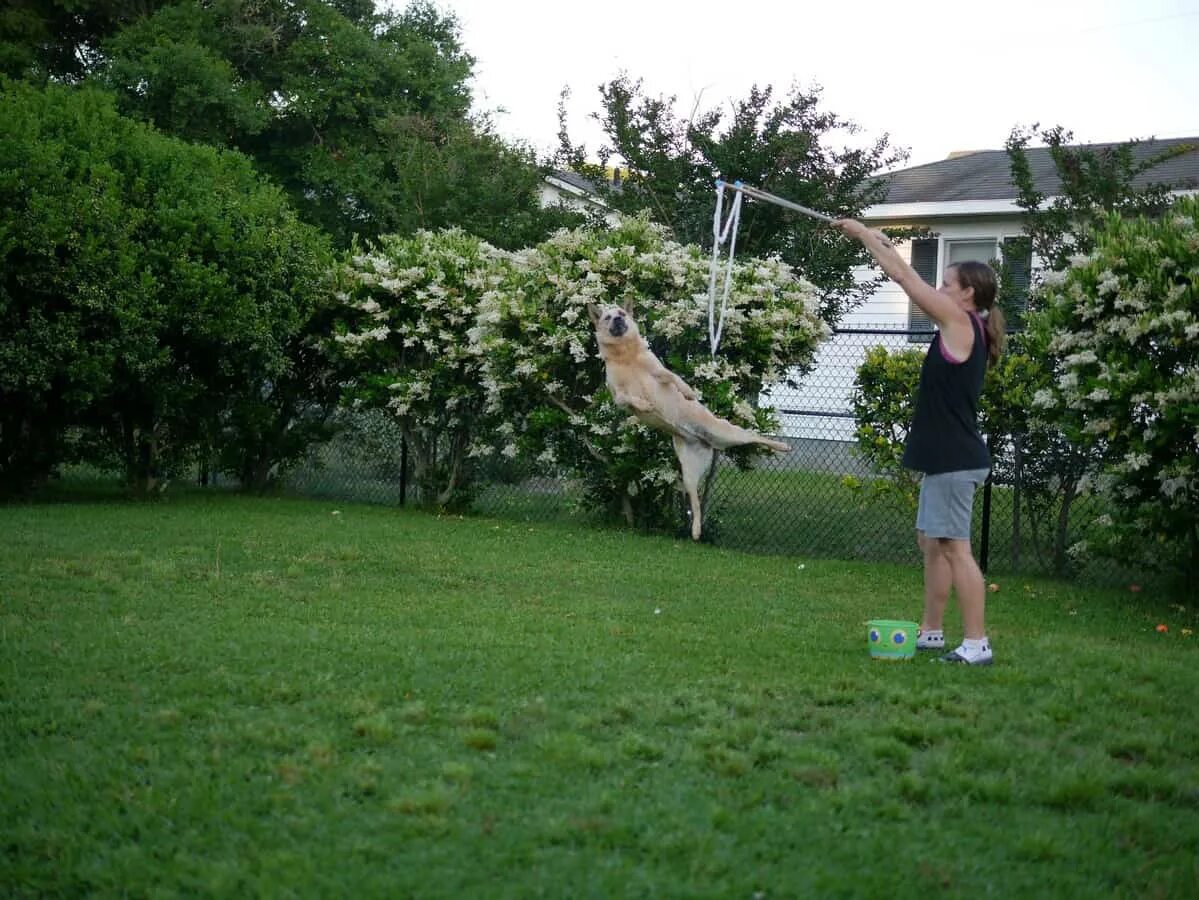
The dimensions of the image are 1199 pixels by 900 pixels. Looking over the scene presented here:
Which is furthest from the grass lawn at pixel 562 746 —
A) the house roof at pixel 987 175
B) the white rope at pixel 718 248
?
the house roof at pixel 987 175

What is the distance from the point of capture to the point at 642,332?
1001 centimetres

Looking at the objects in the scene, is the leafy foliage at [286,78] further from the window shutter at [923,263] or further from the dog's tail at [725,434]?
the dog's tail at [725,434]

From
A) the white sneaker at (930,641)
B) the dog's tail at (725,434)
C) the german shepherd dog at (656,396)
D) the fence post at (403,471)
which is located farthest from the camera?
the fence post at (403,471)

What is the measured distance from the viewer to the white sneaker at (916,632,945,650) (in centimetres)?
580

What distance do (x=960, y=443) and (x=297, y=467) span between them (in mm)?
8708

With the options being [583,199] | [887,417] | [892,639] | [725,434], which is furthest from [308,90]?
[892,639]

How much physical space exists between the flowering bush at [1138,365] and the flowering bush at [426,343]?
5.15m

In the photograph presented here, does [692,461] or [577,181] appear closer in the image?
[692,461]

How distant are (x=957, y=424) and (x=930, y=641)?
106cm

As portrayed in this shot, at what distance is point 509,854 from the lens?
10.4ft

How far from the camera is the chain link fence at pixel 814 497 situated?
29.9 ft

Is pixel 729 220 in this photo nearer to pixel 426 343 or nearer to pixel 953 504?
pixel 953 504

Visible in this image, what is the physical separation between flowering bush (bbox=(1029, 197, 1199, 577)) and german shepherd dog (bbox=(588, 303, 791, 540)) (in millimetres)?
1923

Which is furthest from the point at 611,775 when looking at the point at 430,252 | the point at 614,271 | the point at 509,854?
the point at 430,252
